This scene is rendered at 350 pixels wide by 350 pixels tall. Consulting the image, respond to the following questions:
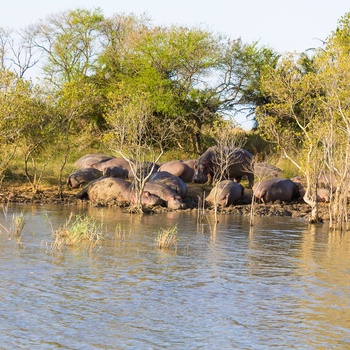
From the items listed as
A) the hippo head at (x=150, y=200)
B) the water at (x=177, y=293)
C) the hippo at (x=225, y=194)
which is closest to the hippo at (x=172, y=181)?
the hippo at (x=225, y=194)

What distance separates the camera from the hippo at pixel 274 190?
93.3ft

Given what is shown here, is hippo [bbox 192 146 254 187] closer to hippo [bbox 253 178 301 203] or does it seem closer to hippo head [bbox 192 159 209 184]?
hippo head [bbox 192 159 209 184]

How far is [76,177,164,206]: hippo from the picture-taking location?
26.8 meters

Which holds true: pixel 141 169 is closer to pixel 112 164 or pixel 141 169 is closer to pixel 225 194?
pixel 225 194

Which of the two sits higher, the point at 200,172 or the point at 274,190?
the point at 200,172

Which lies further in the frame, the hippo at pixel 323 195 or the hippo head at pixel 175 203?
the hippo at pixel 323 195

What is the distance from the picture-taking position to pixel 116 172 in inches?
1220

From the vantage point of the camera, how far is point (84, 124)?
43094 mm

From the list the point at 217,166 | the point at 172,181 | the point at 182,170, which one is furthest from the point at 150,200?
the point at 217,166

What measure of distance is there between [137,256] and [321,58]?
1175 centimetres

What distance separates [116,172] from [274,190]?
6.78 meters

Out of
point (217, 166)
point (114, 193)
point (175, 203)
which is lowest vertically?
point (175, 203)

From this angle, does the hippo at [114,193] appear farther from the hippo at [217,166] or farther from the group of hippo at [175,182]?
the hippo at [217,166]

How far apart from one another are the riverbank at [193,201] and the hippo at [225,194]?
0.28m
